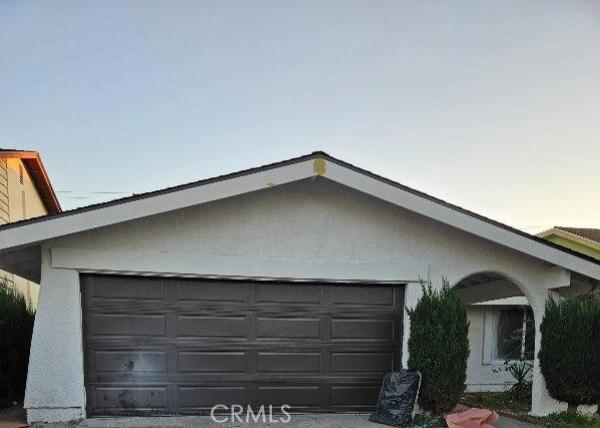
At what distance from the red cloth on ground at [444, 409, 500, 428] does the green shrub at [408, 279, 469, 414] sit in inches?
10.7

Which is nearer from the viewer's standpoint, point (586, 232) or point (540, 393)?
point (540, 393)

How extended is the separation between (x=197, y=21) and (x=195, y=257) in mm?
5830

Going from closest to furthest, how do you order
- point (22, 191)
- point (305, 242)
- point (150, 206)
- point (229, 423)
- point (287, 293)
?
point (150, 206) → point (229, 423) → point (305, 242) → point (287, 293) → point (22, 191)

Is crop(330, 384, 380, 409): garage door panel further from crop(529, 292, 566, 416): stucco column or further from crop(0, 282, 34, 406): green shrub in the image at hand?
crop(0, 282, 34, 406): green shrub

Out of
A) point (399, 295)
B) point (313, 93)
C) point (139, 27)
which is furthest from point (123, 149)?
point (399, 295)

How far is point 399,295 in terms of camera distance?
722 centimetres

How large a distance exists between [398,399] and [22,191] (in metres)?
14.5

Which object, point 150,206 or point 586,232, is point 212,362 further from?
point 586,232

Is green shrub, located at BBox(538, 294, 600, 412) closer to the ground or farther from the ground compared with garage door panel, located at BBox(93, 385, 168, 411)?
farther from the ground

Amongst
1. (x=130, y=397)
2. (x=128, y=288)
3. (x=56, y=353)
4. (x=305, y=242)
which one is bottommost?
(x=130, y=397)

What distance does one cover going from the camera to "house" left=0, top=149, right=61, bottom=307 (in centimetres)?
1298

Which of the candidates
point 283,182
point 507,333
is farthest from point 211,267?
point 507,333

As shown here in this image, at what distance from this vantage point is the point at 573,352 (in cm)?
679

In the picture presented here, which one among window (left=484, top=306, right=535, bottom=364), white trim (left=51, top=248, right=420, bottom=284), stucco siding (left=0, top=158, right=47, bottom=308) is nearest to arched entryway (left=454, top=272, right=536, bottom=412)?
window (left=484, top=306, right=535, bottom=364)
